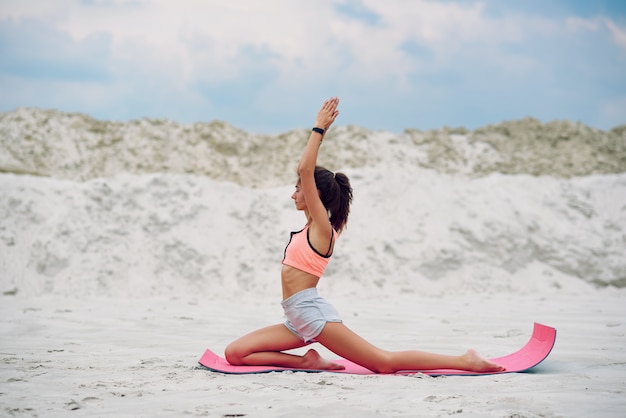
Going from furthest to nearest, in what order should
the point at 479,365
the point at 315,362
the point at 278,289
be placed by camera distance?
the point at 278,289
the point at 315,362
the point at 479,365

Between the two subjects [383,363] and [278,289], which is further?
[278,289]

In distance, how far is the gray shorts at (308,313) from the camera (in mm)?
3691

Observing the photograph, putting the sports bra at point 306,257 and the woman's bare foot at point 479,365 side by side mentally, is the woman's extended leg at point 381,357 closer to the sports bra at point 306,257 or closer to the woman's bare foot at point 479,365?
the woman's bare foot at point 479,365

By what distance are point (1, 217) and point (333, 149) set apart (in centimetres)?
800

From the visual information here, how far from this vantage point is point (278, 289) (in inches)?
390

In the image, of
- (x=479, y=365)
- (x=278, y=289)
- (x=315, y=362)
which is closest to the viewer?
(x=479, y=365)

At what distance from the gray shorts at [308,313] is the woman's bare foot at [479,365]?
760mm

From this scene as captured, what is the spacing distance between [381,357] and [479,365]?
542 millimetres

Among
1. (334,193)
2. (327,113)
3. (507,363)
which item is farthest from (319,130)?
(507,363)

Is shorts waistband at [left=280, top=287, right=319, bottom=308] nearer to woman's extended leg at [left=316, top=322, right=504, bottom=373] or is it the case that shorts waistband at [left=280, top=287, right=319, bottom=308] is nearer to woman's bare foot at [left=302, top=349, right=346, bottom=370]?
woman's extended leg at [left=316, top=322, right=504, bottom=373]

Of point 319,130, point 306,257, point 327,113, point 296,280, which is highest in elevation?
point 327,113

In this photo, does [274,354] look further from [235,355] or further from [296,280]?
[296,280]

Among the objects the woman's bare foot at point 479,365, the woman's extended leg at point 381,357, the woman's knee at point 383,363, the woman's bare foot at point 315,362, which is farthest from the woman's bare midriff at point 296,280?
the woman's bare foot at point 479,365

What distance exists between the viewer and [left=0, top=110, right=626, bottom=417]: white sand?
10.0ft
